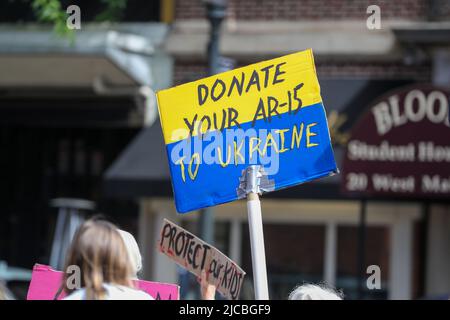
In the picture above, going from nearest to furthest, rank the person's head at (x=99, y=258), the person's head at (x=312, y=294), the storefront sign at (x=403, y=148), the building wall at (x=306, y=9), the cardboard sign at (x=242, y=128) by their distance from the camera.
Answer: the person's head at (x=99, y=258) < the person's head at (x=312, y=294) < the cardboard sign at (x=242, y=128) < the storefront sign at (x=403, y=148) < the building wall at (x=306, y=9)

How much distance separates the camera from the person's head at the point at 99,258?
11.1 ft

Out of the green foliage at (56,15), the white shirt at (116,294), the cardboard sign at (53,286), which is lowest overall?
the white shirt at (116,294)

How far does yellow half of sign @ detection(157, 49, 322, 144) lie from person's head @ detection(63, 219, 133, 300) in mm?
1053

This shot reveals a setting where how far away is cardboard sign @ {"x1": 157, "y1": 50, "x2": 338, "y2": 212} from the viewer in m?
4.36

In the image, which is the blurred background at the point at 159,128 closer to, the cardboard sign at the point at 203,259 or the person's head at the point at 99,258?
the cardboard sign at the point at 203,259

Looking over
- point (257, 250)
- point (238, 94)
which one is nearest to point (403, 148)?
point (238, 94)

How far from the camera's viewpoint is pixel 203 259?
13.9 ft

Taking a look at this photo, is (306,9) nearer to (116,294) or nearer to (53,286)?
(53,286)

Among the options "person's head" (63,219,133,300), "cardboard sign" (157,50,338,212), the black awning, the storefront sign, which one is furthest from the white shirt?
the black awning

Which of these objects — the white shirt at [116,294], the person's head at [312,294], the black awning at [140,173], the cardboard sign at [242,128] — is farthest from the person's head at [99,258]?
the black awning at [140,173]

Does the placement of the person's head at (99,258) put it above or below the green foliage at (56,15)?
below

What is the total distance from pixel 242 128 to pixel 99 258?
1.21m

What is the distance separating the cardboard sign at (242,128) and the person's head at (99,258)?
94 cm
